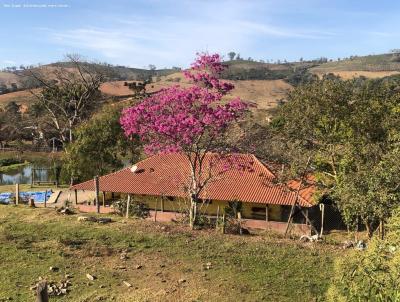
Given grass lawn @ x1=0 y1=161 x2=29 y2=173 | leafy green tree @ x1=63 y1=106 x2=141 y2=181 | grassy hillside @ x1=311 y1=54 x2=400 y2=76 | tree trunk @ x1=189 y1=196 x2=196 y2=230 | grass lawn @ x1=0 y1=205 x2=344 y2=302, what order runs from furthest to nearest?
grassy hillside @ x1=311 y1=54 x2=400 y2=76 < grass lawn @ x1=0 y1=161 x2=29 y2=173 < leafy green tree @ x1=63 y1=106 x2=141 y2=181 < tree trunk @ x1=189 y1=196 x2=196 y2=230 < grass lawn @ x1=0 y1=205 x2=344 y2=302

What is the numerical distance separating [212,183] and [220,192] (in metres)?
0.79

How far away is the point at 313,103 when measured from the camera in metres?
18.4

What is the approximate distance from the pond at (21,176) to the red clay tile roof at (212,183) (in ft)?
A: 73.8

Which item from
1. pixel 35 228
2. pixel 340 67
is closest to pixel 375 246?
pixel 35 228

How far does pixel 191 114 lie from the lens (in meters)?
16.1

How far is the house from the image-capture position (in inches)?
1080

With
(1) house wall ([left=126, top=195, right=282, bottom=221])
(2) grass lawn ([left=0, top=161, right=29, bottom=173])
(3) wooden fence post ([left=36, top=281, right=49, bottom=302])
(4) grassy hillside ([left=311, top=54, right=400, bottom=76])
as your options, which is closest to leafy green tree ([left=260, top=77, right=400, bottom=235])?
(1) house wall ([left=126, top=195, right=282, bottom=221])

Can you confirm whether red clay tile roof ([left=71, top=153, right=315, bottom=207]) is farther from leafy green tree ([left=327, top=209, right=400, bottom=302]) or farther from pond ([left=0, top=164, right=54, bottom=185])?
pond ([left=0, top=164, right=54, bottom=185])

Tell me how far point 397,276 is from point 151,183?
25.2 m


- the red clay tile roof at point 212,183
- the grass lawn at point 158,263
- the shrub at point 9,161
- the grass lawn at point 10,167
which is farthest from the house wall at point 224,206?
the shrub at point 9,161

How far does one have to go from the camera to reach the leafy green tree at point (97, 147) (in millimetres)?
38759

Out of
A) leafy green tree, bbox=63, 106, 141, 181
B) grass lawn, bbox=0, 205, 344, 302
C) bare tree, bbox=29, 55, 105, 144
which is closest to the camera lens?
grass lawn, bbox=0, 205, 344, 302

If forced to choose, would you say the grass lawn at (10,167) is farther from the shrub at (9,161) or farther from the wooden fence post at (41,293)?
the wooden fence post at (41,293)

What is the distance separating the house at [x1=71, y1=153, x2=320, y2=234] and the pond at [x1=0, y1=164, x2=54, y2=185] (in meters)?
22.7
